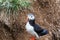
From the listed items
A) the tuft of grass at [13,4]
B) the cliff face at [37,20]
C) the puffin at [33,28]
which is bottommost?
the cliff face at [37,20]

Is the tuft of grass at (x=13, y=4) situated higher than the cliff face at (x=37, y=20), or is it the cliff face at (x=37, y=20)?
the tuft of grass at (x=13, y=4)

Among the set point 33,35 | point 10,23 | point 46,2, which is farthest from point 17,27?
point 46,2

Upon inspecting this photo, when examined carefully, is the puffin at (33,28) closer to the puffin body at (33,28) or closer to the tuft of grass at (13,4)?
the puffin body at (33,28)

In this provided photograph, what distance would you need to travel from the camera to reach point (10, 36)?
5.45m

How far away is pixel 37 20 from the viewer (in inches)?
224

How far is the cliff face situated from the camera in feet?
17.7

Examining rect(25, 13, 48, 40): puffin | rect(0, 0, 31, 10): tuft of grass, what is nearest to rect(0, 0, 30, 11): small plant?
rect(0, 0, 31, 10): tuft of grass

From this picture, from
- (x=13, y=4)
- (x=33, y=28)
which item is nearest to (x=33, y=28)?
(x=33, y=28)

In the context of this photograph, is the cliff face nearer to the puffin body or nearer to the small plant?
the small plant

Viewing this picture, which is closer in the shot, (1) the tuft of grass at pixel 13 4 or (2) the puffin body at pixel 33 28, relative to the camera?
(2) the puffin body at pixel 33 28

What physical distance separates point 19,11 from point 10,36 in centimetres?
59

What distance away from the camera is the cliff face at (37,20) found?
17.7 feet

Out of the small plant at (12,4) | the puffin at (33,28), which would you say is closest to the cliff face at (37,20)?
the small plant at (12,4)

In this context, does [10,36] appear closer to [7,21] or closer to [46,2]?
[7,21]
